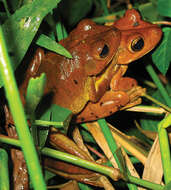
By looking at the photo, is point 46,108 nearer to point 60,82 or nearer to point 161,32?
point 60,82

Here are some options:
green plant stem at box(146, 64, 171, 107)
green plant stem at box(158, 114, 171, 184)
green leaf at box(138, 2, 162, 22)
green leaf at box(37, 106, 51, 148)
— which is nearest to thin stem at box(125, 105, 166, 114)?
green plant stem at box(146, 64, 171, 107)

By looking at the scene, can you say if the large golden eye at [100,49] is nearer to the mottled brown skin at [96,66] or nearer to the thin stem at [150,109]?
the mottled brown skin at [96,66]

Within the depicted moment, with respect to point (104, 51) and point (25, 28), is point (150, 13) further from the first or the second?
point (25, 28)

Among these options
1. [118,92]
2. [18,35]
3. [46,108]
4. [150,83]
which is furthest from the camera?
[150,83]

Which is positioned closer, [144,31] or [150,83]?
[144,31]

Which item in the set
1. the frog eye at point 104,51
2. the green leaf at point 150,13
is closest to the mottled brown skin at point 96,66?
the frog eye at point 104,51

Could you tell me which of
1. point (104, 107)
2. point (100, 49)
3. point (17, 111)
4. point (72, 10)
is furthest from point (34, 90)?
point (72, 10)

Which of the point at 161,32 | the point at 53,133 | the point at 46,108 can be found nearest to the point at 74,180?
the point at 53,133
